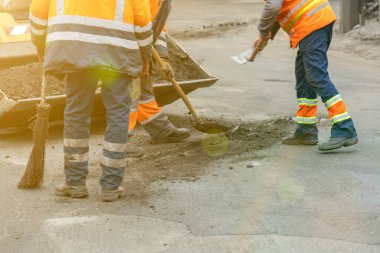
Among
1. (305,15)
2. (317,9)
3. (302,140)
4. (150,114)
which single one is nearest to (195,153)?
(150,114)

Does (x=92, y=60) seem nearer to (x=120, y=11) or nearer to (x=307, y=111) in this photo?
(x=120, y=11)

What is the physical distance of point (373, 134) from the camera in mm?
7211

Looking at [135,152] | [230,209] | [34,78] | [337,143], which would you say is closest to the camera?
[230,209]

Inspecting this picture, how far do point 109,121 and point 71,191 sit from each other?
53 centimetres

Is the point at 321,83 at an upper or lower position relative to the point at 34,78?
upper

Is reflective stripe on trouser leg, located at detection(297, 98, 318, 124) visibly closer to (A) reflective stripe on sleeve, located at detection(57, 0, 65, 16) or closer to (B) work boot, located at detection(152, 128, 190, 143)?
(B) work boot, located at detection(152, 128, 190, 143)

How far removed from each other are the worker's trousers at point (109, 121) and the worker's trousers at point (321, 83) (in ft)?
5.90

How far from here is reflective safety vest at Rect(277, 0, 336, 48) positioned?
6668 mm

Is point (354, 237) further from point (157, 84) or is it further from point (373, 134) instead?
point (157, 84)

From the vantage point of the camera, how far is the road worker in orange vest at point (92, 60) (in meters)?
5.29

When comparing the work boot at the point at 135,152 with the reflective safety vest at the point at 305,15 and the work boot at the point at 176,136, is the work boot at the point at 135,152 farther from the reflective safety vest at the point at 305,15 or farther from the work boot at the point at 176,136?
the reflective safety vest at the point at 305,15

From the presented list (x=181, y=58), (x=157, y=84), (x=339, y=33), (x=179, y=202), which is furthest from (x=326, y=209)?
(x=339, y=33)

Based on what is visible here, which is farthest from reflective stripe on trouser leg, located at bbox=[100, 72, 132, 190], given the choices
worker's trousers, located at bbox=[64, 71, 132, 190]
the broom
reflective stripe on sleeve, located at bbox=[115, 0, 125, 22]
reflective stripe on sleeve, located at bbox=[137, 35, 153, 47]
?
the broom

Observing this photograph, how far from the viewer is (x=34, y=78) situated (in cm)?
772
